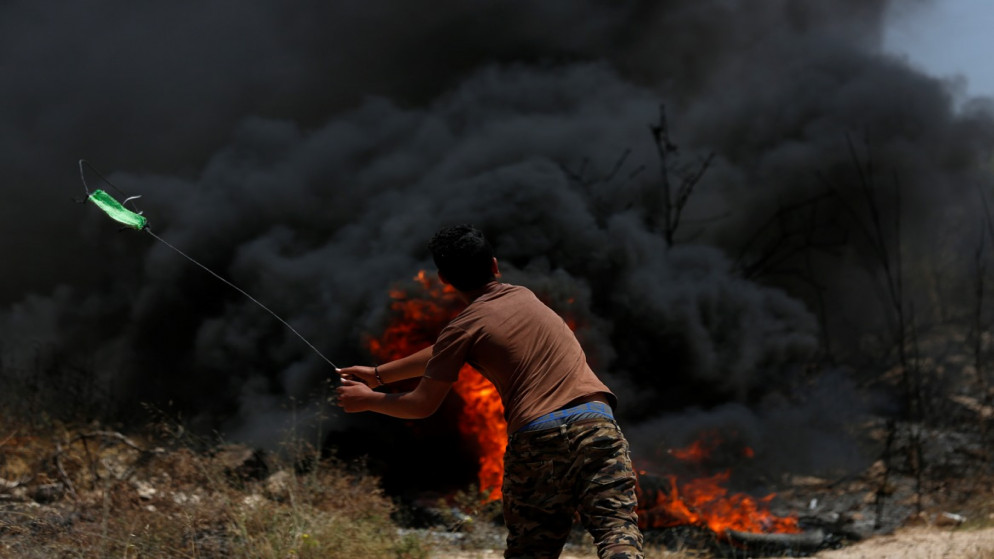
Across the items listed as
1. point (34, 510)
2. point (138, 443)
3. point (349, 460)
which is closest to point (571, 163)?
point (349, 460)

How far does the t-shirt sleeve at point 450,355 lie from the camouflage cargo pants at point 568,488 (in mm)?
374

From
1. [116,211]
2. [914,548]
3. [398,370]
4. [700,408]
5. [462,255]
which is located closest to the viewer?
[462,255]

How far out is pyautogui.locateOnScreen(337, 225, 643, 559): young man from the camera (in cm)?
341

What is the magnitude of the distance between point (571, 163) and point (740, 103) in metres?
3.70

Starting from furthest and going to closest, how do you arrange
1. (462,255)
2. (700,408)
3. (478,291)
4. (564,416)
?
(700,408)
(478,291)
(462,255)
(564,416)

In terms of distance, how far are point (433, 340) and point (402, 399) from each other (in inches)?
216

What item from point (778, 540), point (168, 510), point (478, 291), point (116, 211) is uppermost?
point (116, 211)

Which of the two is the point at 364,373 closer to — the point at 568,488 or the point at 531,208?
the point at 568,488

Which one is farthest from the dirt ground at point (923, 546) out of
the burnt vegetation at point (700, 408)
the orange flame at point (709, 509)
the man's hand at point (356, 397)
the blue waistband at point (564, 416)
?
the man's hand at point (356, 397)

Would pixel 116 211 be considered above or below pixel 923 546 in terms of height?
above

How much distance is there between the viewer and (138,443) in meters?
9.18

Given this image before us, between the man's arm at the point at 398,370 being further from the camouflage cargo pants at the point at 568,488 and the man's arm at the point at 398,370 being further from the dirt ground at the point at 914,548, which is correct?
the dirt ground at the point at 914,548

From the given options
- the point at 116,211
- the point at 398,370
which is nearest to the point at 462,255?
the point at 398,370

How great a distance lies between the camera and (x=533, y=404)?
348 cm
